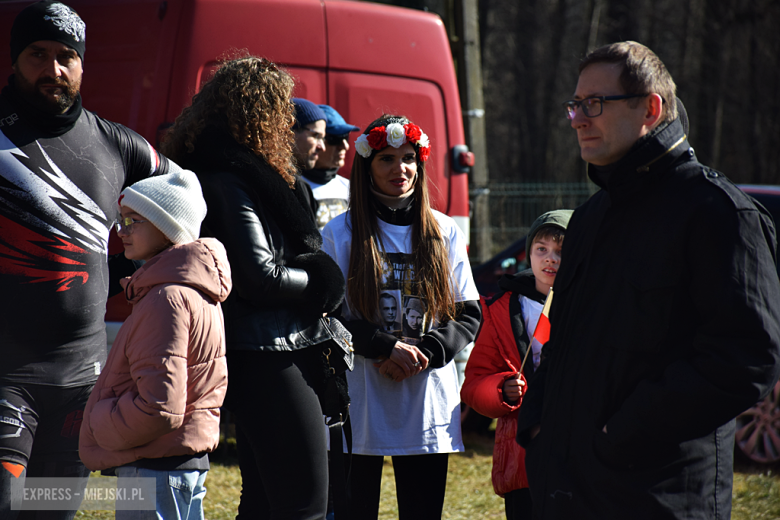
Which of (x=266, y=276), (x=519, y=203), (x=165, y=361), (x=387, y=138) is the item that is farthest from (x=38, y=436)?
(x=519, y=203)

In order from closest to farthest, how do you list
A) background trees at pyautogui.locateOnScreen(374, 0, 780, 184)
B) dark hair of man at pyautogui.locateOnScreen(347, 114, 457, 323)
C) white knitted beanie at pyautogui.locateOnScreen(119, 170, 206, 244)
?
white knitted beanie at pyautogui.locateOnScreen(119, 170, 206, 244)
dark hair of man at pyautogui.locateOnScreen(347, 114, 457, 323)
background trees at pyautogui.locateOnScreen(374, 0, 780, 184)

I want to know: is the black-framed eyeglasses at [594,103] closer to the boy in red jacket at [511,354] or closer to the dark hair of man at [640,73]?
the dark hair of man at [640,73]

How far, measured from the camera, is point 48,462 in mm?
2539

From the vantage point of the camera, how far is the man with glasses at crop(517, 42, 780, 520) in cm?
173

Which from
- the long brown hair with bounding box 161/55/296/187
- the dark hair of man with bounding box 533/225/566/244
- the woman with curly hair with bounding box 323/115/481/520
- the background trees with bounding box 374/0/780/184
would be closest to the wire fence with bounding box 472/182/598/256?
the background trees with bounding box 374/0/780/184

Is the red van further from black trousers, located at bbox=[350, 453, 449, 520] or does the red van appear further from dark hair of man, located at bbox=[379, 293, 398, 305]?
black trousers, located at bbox=[350, 453, 449, 520]

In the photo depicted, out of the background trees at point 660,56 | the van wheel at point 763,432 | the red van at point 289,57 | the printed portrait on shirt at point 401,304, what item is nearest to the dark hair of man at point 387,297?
the printed portrait on shirt at point 401,304

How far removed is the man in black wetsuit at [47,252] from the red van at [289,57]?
182cm

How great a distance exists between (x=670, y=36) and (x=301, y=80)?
2337 centimetres

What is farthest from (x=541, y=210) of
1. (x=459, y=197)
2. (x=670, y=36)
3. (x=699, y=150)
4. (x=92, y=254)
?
(x=670, y=36)

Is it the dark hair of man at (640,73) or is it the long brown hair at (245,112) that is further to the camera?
the long brown hair at (245,112)

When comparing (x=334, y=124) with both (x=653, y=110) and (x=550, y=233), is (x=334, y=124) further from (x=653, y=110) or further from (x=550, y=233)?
(x=653, y=110)

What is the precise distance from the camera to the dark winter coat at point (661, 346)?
1723mm

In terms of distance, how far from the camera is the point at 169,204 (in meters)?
2.23
